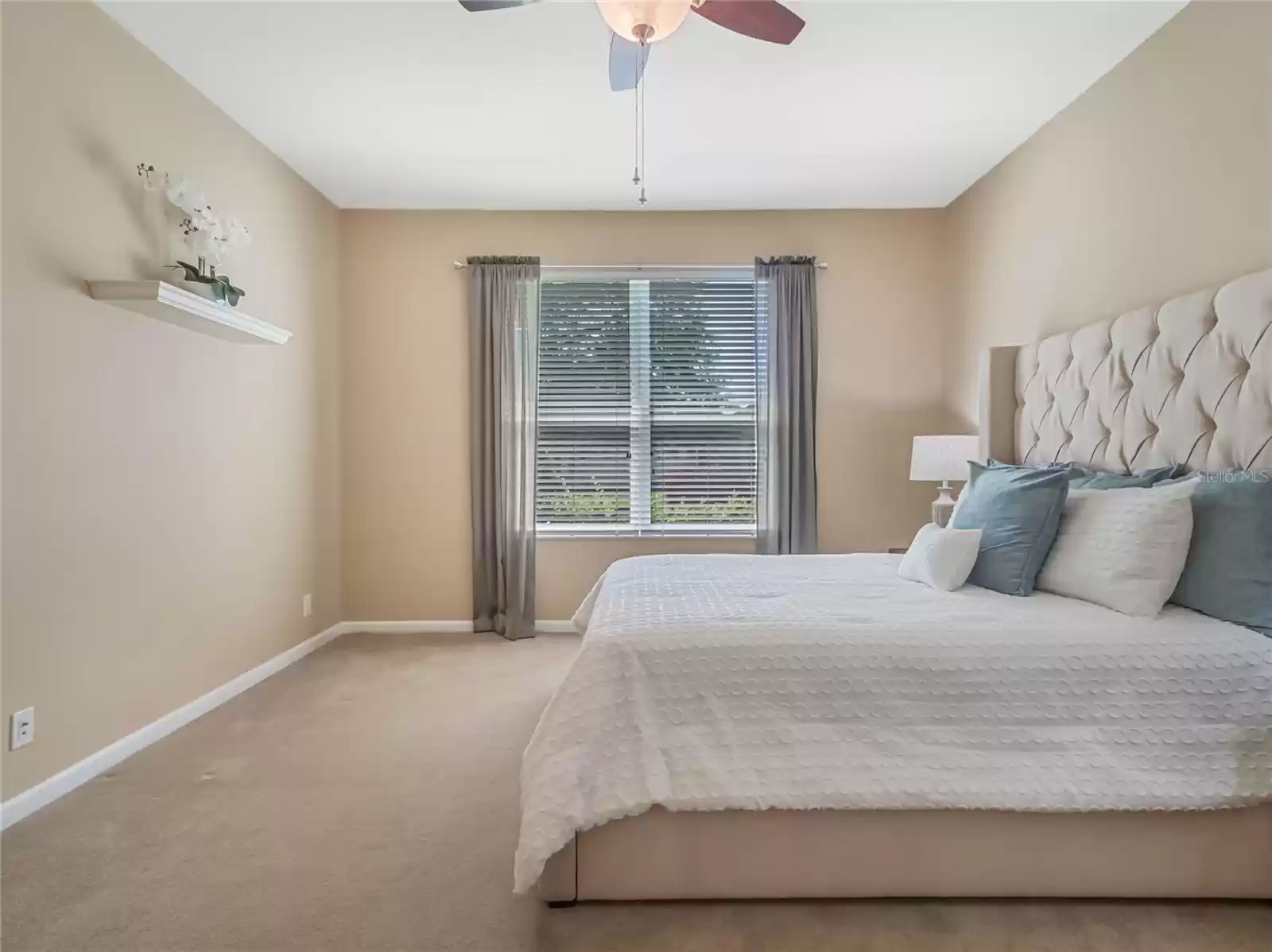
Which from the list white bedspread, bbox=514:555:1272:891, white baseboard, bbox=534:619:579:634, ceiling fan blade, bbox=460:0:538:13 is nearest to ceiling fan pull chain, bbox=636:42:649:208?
ceiling fan blade, bbox=460:0:538:13

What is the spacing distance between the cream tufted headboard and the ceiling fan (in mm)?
1535

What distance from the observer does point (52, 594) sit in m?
2.35

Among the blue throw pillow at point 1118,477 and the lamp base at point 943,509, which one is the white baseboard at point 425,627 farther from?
the blue throw pillow at point 1118,477

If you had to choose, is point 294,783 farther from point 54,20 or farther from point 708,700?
point 54,20

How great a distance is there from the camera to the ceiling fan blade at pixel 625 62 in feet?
7.21

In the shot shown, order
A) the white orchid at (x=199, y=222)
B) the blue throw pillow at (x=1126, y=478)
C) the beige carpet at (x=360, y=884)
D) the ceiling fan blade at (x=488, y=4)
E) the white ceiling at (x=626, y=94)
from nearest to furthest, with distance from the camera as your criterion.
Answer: the beige carpet at (x=360, y=884) < the ceiling fan blade at (x=488, y=4) < the blue throw pillow at (x=1126, y=478) < the white ceiling at (x=626, y=94) < the white orchid at (x=199, y=222)

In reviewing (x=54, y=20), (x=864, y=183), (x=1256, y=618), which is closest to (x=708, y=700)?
(x=1256, y=618)

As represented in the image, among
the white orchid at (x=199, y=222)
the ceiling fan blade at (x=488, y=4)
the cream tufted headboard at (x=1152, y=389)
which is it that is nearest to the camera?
the ceiling fan blade at (x=488, y=4)

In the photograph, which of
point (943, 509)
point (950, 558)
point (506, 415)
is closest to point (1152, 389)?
point (950, 558)

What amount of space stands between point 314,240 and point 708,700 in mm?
3721

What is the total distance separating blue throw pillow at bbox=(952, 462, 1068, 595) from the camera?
2289 mm

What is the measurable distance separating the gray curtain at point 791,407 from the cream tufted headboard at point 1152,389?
1.20 metres

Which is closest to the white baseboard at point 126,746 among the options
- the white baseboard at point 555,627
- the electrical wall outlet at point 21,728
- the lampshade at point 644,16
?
the electrical wall outlet at point 21,728

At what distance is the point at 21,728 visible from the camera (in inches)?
87.5
